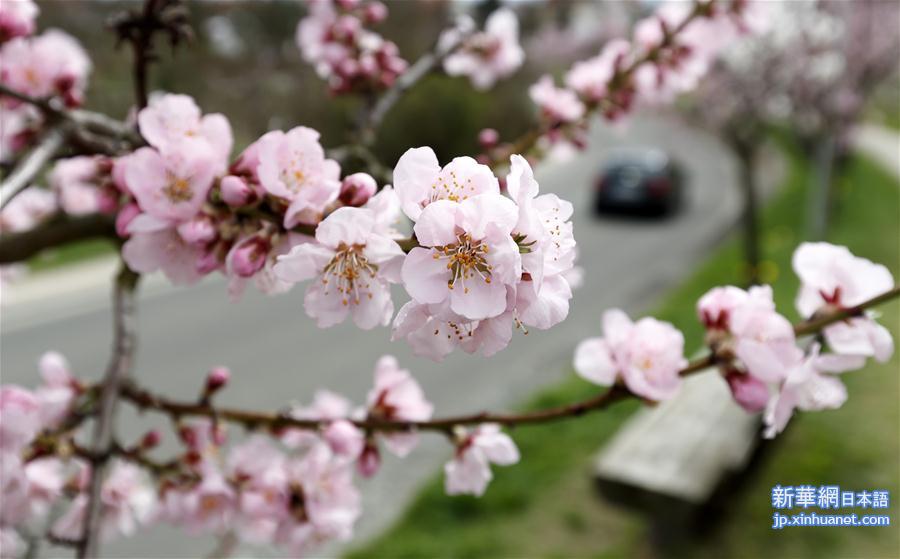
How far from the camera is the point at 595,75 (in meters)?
1.90

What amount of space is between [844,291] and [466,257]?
2.20ft

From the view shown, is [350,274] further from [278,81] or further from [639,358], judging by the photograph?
[278,81]

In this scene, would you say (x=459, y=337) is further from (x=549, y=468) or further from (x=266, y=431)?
(x=549, y=468)

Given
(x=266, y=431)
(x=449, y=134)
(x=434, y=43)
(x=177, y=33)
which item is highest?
(x=449, y=134)

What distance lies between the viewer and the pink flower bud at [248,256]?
2.49ft

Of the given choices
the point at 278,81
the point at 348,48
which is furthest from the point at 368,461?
the point at 278,81

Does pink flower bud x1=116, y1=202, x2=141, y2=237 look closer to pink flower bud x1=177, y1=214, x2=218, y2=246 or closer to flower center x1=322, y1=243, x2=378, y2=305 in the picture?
pink flower bud x1=177, y1=214, x2=218, y2=246

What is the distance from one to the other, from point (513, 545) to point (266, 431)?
2.75 meters

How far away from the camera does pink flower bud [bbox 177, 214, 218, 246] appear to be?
788mm

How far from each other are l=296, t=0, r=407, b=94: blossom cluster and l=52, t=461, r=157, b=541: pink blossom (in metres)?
1.01

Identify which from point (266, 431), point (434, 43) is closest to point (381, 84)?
point (434, 43)

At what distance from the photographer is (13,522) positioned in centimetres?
118

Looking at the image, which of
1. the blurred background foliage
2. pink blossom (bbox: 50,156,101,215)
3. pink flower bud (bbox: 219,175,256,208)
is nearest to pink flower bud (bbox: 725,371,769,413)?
pink flower bud (bbox: 219,175,256,208)

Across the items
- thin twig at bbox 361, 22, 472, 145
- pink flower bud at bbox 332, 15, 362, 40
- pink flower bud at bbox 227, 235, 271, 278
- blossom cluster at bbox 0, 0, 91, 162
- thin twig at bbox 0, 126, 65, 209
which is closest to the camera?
pink flower bud at bbox 227, 235, 271, 278
